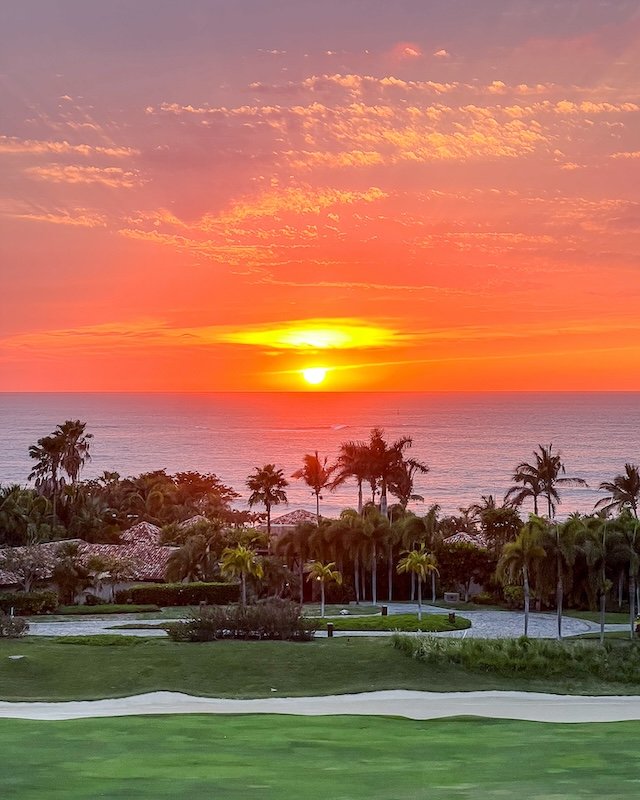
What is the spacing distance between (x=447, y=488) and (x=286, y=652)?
367 feet

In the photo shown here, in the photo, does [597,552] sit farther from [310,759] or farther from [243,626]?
[310,759]

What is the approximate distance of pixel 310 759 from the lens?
14875mm

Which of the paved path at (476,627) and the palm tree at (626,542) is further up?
the palm tree at (626,542)

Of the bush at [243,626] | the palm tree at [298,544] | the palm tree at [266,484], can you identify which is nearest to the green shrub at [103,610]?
the palm tree at [298,544]

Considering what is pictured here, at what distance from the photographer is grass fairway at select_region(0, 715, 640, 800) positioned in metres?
12.1

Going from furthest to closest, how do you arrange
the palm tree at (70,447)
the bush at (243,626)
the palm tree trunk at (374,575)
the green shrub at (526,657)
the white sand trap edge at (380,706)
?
the palm tree at (70,447), the palm tree trunk at (374,575), the bush at (243,626), the green shrub at (526,657), the white sand trap edge at (380,706)

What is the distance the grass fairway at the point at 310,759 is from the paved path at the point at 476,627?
69.1ft

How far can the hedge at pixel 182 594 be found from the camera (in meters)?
52.0

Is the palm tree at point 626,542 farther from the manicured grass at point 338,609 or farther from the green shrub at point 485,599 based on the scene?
the manicured grass at point 338,609

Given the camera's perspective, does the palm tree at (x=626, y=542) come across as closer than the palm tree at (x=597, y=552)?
No

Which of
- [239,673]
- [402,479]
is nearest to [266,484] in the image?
[402,479]

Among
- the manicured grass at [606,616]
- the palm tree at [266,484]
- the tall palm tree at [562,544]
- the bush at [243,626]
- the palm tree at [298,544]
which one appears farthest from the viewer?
the palm tree at [266,484]

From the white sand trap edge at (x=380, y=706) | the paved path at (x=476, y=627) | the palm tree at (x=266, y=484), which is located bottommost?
the paved path at (x=476, y=627)

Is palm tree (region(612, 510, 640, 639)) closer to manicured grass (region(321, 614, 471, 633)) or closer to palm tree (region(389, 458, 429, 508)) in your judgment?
manicured grass (region(321, 614, 471, 633))
